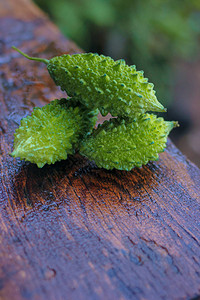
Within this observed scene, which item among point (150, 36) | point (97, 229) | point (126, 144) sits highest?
point (150, 36)


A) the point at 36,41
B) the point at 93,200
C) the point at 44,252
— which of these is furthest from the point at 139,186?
the point at 36,41

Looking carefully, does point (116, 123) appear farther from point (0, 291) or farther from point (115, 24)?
point (115, 24)

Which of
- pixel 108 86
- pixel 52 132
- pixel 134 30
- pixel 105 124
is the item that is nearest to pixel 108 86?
pixel 108 86

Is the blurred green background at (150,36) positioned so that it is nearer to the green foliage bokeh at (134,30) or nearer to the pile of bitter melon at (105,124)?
the green foliage bokeh at (134,30)

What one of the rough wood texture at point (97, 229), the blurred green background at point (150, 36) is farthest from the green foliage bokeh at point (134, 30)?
the rough wood texture at point (97, 229)

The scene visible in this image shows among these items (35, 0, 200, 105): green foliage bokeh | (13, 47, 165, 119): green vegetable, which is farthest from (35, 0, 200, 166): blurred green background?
(13, 47, 165, 119): green vegetable

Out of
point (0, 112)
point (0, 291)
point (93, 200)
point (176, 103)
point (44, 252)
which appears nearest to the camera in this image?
point (0, 291)

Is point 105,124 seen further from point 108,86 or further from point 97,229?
point 97,229
